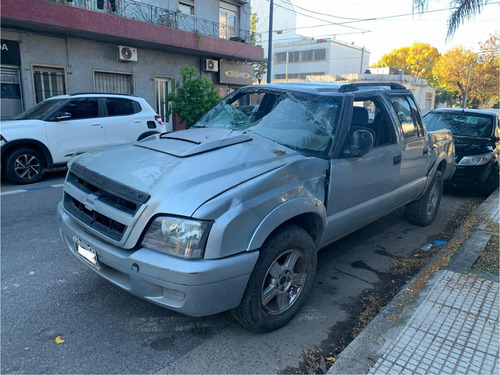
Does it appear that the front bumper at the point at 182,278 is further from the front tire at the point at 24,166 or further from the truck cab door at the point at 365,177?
the front tire at the point at 24,166

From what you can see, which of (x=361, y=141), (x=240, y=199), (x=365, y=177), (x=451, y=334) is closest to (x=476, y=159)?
(x=365, y=177)

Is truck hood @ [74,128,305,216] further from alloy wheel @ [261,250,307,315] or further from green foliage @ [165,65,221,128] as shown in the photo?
green foliage @ [165,65,221,128]

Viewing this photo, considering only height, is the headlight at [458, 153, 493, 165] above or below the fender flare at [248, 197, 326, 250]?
below

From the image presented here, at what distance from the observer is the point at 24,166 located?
7582 millimetres

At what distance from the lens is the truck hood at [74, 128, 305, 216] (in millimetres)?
2449

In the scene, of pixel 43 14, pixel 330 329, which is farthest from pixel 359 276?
pixel 43 14

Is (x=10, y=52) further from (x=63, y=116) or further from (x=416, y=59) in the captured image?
(x=416, y=59)

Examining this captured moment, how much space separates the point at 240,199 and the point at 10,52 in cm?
1284

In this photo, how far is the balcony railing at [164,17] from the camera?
542 inches

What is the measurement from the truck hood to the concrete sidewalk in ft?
4.71

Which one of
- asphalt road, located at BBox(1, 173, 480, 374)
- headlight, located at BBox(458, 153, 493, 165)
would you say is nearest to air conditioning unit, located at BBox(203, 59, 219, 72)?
headlight, located at BBox(458, 153, 493, 165)

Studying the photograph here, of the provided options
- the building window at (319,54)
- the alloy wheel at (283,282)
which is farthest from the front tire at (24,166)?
the building window at (319,54)

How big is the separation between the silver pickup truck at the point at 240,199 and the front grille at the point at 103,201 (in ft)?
0.03

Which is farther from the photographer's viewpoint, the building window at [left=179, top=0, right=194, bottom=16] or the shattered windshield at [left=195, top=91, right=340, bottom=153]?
the building window at [left=179, top=0, right=194, bottom=16]
